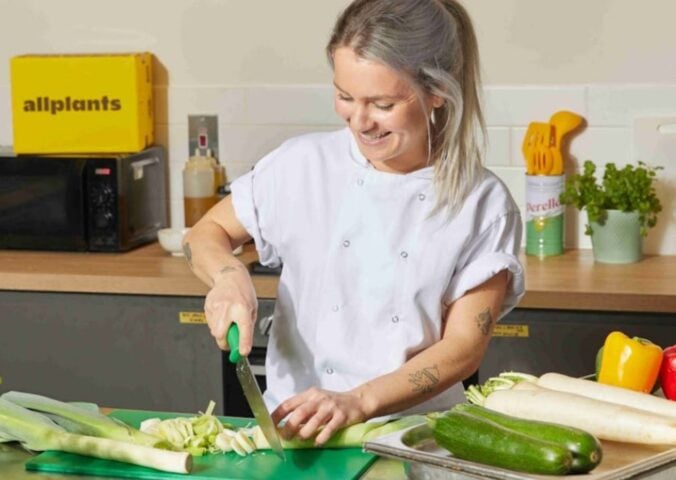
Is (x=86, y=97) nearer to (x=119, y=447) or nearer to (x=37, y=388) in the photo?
(x=37, y=388)

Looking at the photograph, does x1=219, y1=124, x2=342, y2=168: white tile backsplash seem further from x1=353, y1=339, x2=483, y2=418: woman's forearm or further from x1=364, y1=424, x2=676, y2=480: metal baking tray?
x1=364, y1=424, x2=676, y2=480: metal baking tray

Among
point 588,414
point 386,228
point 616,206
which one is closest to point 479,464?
point 588,414

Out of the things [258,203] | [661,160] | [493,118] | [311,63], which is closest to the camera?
[258,203]

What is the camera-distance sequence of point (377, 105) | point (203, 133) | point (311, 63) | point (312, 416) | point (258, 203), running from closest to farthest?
point (312, 416)
point (377, 105)
point (258, 203)
point (311, 63)
point (203, 133)

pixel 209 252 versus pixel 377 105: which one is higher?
pixel 377 105

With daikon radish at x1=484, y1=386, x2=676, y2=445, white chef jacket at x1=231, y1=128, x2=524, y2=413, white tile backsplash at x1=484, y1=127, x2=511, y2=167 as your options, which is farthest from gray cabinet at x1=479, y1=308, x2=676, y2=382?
daikon radish at x1=484, y1=386, x2=676, y2=445

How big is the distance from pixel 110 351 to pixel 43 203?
53cm

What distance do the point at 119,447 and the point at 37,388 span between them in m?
1.85

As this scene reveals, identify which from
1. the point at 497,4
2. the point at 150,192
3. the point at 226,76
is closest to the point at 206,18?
the point at 226,76

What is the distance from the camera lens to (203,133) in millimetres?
4289

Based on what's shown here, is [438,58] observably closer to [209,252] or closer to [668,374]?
[209,252]

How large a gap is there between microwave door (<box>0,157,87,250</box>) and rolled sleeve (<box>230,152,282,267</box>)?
1.45m

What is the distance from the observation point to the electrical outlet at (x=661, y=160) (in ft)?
12.9

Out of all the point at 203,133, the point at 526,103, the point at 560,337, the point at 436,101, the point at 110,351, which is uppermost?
the point at 436,101
